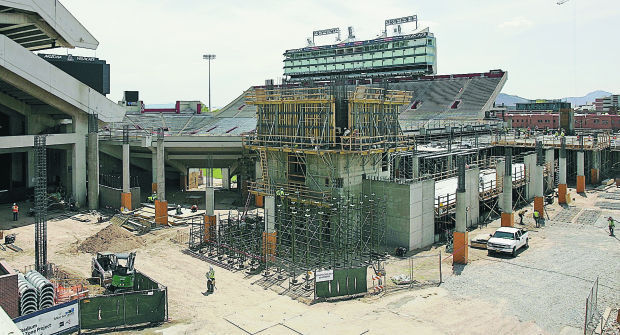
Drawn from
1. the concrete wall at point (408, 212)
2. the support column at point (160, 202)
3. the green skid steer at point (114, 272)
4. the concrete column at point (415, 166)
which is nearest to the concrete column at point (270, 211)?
the concrete wall at point (408, 212)

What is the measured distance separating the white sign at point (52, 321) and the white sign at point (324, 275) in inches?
347

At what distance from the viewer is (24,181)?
43750 mm

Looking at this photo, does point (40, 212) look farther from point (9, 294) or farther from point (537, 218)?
point (537, 218)

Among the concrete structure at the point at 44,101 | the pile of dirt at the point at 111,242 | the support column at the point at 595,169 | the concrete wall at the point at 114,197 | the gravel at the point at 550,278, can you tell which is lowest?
the gravel at the point at 550,278

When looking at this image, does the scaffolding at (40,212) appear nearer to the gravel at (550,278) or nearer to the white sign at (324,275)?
the white sign at (324,275)

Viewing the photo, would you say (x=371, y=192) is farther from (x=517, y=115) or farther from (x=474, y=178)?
(x=517, y=115)

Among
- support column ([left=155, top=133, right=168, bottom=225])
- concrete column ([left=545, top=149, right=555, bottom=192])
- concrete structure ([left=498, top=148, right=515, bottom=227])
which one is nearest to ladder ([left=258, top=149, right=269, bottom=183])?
support column ([left=155, top=133, right=168, bottom=225])

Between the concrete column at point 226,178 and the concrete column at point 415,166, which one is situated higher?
the concrete column at point 415,166

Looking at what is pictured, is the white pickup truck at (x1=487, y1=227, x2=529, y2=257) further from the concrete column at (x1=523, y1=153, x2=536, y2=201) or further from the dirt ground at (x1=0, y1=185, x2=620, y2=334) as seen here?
the concrete column at (x1=523, y1=153, x2=536, y2=201)

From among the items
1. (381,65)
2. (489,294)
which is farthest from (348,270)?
(381,65)

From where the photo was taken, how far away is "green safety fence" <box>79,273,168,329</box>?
55.7 ft

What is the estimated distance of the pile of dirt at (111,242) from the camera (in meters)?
27.4

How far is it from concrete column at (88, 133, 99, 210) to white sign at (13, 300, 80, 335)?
23.6m

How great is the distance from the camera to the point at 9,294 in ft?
53.6
